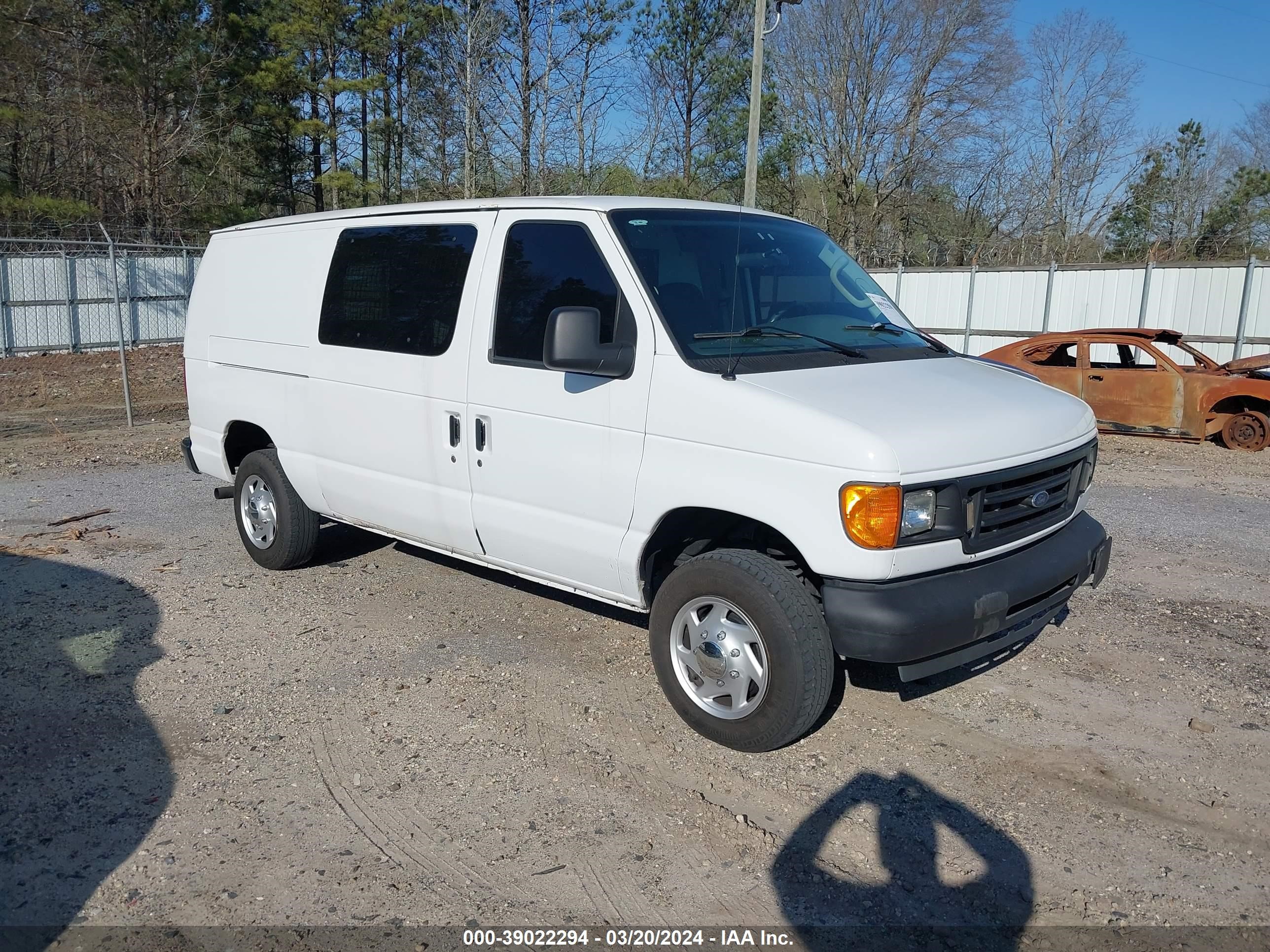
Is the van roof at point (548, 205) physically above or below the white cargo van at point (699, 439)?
above

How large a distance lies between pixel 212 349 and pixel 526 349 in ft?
9.88

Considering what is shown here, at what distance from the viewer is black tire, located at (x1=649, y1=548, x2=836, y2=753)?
3840 millimetres

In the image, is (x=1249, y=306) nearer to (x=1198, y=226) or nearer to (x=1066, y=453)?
(x=1066, y=453)

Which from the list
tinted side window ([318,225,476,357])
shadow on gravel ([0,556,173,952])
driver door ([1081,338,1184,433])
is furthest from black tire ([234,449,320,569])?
driver door ([1081,338,1184,433])

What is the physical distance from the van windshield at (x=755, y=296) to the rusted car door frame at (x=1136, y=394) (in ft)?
28.0

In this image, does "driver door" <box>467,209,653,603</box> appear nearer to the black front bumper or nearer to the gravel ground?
the gravel ground

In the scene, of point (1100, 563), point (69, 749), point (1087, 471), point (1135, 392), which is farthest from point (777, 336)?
point (1135, 392)

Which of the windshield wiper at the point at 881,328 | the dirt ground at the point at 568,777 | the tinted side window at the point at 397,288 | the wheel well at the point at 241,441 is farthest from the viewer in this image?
the wheel well at the point at 241,441

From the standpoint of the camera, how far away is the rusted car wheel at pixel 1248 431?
38.5ft

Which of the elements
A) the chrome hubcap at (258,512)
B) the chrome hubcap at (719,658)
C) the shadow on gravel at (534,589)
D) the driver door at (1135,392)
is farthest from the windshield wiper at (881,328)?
the driver door at (1135,392)

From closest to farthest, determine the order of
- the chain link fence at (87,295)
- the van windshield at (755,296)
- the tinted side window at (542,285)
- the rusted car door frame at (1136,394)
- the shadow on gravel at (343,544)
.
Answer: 1. the van windshield at (755,296)
2. the tinted side window at (542,285)
3. the shadow on gravel at (343,544)
4. the rusted car door frame at (1136,394)
5. the chain link fence at (87,295)

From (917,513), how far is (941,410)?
50 cm

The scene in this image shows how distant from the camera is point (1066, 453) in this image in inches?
169

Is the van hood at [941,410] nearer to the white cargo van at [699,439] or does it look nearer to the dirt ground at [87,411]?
the white cargo van at [699,439]
